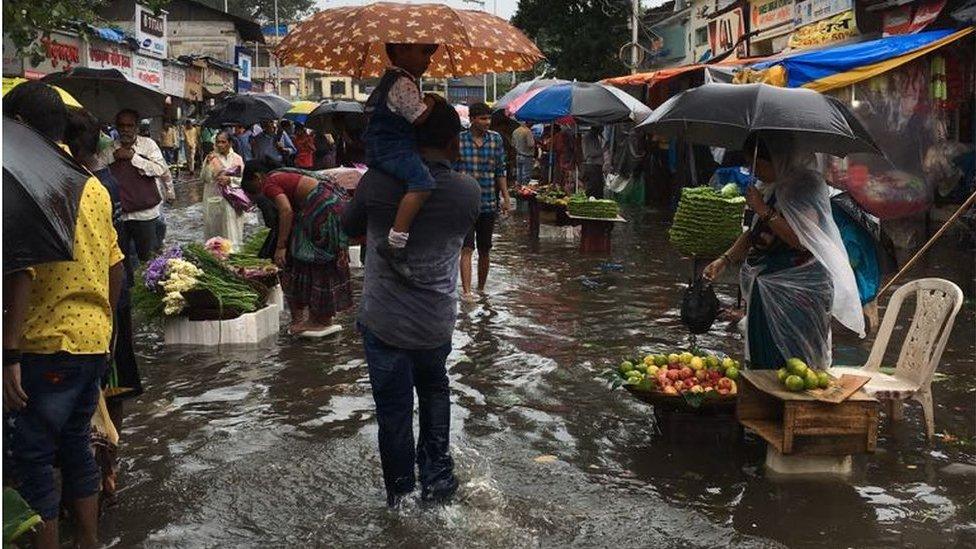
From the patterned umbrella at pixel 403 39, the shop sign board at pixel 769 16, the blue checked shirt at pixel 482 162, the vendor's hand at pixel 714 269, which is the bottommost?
the vendor's hand at pixel 714 269

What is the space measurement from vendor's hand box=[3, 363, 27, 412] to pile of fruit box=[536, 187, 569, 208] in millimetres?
12271

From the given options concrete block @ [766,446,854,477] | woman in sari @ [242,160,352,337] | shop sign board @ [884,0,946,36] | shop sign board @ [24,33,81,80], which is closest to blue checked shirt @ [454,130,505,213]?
woman in sari @ [242,160,352,337]

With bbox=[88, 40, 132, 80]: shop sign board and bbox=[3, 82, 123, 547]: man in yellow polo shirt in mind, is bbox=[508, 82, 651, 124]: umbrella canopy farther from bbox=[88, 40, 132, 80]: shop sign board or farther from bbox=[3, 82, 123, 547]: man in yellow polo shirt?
bbox=[88, 40, 132, 80]: shop sign board

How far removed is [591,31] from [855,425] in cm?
3442

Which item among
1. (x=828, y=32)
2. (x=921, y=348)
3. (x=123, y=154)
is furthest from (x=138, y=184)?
(x=828, y=32)

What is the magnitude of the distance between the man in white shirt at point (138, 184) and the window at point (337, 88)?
257 feet

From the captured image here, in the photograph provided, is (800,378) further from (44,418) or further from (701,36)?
(701,36)

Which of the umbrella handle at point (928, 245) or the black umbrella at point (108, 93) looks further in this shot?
the black umbrella at point (108, 93)

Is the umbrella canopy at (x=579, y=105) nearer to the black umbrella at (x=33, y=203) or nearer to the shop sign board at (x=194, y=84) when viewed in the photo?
the black umbrella at (x=33, y=203)

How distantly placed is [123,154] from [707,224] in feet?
18.2

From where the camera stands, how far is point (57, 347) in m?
3.73

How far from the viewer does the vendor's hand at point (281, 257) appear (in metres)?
8.31

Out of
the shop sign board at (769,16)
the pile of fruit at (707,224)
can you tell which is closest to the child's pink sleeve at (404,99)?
the pile of fruit at (707,224)

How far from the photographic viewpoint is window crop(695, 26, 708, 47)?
31064 mm
